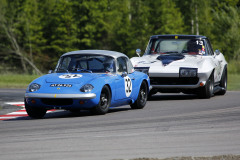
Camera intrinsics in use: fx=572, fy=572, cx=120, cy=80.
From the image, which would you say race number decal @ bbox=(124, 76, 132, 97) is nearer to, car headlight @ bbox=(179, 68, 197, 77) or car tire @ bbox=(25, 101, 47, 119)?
car tire @ bbox=(25, 101, 47, 119)

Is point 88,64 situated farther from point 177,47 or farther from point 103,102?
point 177,47

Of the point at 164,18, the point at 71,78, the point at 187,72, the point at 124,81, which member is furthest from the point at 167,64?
the point at 164,18

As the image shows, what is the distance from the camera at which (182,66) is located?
1524cm

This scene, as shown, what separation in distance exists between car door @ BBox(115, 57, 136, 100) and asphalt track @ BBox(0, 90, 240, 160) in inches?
16.0

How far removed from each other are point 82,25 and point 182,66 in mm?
61066

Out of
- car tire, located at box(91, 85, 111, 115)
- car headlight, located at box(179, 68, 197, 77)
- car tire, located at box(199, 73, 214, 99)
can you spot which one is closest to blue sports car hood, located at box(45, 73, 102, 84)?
car tire, located at box(91, 85, 111, 115)

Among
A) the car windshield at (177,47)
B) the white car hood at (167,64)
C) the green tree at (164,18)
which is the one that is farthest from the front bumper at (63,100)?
the green tree at (164,18)

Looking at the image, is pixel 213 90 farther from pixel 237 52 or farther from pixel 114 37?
pixel 114 37

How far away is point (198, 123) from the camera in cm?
981

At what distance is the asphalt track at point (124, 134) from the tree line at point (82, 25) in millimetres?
55194

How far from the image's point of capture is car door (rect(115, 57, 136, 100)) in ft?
39.0

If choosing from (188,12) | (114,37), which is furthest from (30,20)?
(188,12)

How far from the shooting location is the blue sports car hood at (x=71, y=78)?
10.9m

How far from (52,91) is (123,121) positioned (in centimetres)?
151
